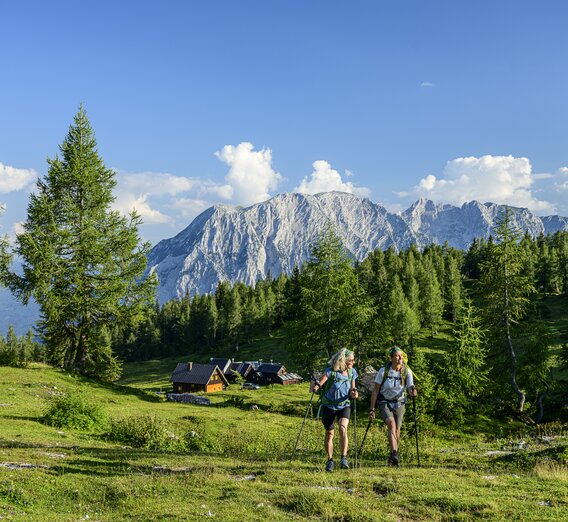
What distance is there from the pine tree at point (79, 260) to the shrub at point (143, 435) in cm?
1573

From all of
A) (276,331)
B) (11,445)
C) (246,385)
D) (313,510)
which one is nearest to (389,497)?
(313,510)

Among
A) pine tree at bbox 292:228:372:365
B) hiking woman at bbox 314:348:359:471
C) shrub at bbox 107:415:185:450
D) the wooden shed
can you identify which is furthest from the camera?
the wooden shed

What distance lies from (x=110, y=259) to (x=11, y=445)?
2044cm

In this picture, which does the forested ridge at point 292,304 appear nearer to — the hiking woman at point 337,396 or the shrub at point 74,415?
the shrub at point 74,415

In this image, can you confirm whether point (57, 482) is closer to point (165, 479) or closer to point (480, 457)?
point (165, 479)

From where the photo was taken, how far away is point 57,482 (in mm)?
9172

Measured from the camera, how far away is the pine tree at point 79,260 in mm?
29375

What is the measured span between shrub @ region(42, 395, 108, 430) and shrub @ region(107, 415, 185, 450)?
2.08 meters

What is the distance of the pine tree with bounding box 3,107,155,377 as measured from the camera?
29.4m

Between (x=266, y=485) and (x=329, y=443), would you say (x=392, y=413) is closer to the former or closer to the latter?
(x=329, y=443)

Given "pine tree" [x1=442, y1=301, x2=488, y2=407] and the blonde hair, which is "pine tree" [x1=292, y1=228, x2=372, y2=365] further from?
the blonde hair

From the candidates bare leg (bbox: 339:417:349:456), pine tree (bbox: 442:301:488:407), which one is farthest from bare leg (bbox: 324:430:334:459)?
pine tree (bbox: 442:301:488:407)

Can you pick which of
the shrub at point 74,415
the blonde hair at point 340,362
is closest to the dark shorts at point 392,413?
the blonde hair at point 340,362

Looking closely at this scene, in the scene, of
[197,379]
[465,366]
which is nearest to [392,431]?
[465,366]
